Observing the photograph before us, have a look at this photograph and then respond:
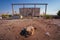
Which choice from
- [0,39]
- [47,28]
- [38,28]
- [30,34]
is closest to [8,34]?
[0,39]

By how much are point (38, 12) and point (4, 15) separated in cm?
430

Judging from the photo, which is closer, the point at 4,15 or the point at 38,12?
the point at 4,15

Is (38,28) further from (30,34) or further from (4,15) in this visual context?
(4,15)

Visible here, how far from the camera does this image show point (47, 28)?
6.36 m

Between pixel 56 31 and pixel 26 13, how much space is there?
33.4 feet

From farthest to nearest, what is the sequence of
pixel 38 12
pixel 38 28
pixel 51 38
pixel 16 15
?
pixel 38 12 < pixel 16 15 < pixel 38 28 < pixel 51 38

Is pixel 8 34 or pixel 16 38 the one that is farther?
pixel 8 34

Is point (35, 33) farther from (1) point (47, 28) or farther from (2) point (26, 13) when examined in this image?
(2) point (26, 13)

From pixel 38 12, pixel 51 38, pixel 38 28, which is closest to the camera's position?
pixel 51 38

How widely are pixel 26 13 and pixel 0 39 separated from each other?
10576mm

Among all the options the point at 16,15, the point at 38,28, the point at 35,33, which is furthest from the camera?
the point at 16,15

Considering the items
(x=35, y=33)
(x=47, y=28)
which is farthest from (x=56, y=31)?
(x=35, y=33)

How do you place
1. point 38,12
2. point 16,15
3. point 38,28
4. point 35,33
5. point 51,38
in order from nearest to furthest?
point 51,38
point 35,33
point 38,28
point 16,15
point 38,12

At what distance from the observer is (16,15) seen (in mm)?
14305
